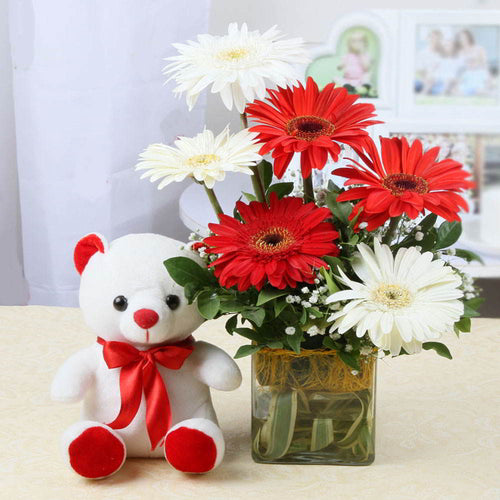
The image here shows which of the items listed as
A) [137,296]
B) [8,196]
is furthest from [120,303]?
[8,196]

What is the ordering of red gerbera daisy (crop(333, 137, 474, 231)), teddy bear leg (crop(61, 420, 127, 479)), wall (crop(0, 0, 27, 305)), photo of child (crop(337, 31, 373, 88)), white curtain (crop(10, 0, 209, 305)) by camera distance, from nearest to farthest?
1. red gerbera daisy (crop(333, 137, 474, 231))
2. teddy bear leg (crop(61, 420, 127, 479))
3. white curtain (crop(10, 0, 209, 305))
4. photo of child (crop(337, 31, 373, 88))
5. wall (crop(0, 0, 27, 305))

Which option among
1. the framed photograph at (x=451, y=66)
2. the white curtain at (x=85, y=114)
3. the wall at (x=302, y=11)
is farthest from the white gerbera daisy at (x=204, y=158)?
the wall at (x=302, y=11)

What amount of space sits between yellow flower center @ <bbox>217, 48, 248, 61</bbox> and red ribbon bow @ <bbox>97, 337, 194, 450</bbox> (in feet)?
0.96

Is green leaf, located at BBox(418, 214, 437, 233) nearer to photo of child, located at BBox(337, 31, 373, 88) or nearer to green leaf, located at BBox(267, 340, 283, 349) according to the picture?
green leaf, located at BBox(267, 340, 283, 349)

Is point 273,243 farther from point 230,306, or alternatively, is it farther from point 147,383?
point 147,383

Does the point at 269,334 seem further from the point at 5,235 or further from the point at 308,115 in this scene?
the point at 5,235

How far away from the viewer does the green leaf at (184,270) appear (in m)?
0.79

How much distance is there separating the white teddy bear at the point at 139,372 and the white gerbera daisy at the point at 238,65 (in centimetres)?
19

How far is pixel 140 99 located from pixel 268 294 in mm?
1126

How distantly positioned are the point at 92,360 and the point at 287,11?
1336 millimetres

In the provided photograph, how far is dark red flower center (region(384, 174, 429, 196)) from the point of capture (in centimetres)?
73

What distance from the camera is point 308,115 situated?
76 centimetres

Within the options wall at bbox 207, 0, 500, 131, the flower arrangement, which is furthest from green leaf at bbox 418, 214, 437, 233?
wall at bbox 207, 0, 500, 131

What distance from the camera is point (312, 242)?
0.74 meters
